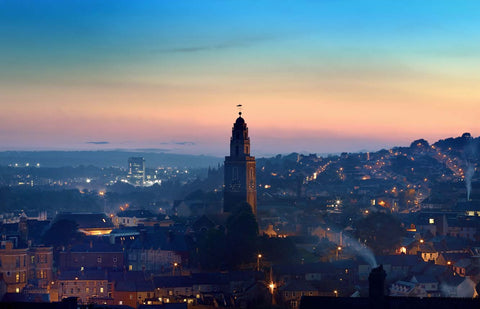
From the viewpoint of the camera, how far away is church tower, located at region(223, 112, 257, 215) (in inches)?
→ 4178

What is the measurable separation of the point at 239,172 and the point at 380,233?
63.3 ft

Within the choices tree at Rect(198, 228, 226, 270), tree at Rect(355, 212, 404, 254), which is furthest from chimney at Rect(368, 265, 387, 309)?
tree at Rect(355, 212, 404, 254)

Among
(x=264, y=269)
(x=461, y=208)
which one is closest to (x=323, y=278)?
(x=264, y=269)

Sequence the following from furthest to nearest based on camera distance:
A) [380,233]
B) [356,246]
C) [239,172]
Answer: [239,172] < [380,233] < [356,246]

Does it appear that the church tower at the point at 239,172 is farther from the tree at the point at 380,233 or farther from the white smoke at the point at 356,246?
the tree at the point at 380,233

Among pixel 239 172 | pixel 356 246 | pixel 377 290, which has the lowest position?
pixel 356 246

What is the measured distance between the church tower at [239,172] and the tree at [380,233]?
531 inches

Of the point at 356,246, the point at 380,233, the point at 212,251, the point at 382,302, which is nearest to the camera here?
the point at 382,302

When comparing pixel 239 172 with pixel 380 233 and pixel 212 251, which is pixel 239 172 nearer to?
pixel 380 233

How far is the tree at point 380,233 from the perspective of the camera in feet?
300

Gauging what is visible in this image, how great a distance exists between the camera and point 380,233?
94250 mm

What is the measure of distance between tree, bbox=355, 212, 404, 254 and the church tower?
1347 centimetres

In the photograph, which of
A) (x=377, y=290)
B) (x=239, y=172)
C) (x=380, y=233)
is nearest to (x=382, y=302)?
(x=377, y=290)

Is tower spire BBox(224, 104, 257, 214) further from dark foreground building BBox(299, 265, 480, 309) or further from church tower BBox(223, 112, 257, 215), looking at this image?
dark foreground building BBox(299, 265, 480, 309)
